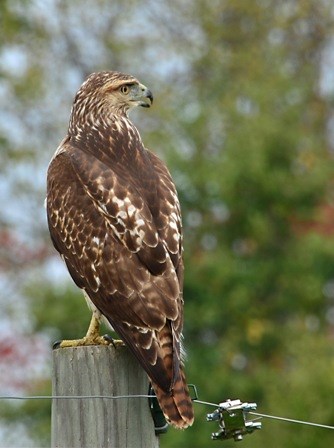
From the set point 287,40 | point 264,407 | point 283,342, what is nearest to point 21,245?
point 287,40

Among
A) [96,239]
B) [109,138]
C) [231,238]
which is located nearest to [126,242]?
[96,239]

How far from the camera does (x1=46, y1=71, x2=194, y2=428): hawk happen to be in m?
6.36

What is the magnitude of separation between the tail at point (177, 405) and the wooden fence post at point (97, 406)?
5.9 inches

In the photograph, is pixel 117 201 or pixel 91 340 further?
pixel 117 201

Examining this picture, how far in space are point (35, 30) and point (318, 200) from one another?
1160cm

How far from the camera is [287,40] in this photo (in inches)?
1129

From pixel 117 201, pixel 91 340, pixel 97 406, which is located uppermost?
pixel 117 201

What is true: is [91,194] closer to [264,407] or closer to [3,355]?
[264,407]

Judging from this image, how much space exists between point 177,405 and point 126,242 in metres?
1.11

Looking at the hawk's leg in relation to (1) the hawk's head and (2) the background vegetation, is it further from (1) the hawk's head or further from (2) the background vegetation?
(2) the background vegetation

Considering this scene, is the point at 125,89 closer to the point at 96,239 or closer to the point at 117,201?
the point at 117,201

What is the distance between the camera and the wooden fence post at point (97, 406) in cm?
554

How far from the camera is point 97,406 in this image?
5.55m

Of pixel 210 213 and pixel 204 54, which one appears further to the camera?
pixel 204 54
